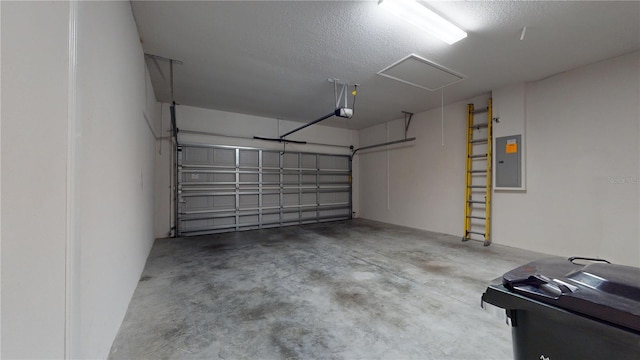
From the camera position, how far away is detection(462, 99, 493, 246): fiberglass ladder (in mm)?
4199

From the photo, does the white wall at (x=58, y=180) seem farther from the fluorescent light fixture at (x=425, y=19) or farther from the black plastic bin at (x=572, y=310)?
the fluorescent light fixture at (x=425, y=19)

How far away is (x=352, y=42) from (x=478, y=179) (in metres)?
3.61

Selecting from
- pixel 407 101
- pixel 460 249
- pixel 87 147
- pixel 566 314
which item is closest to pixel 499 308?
pixel 566 314

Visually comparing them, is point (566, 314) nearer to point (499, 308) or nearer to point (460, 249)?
point (499, 308)

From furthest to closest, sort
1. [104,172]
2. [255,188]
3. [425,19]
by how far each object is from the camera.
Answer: [255,188]
[425,19]
[104,172]

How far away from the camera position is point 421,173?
552 centimetres

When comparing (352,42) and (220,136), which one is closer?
(352,42)

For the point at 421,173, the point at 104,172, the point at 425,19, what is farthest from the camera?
the point at 421,173

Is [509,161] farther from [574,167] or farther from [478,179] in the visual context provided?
[574,167]

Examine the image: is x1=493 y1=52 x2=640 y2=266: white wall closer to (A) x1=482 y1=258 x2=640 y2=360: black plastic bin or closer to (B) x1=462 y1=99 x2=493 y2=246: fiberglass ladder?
(B) x1=462 y1=99 x2=493 y2=246: fiberglass ladder

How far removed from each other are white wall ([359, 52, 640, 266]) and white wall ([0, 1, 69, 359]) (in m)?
5.20

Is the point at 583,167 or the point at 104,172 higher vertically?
the point at 583,167

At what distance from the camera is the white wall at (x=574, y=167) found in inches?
115

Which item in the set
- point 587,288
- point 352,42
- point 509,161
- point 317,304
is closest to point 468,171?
point 509,161
